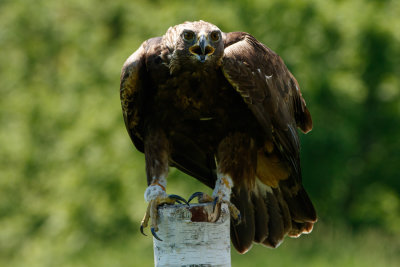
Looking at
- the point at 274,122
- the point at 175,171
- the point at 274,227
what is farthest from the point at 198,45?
the point at 175,171

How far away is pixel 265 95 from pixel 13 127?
1124 cm

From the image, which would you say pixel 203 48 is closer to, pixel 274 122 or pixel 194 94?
pixel 194 94

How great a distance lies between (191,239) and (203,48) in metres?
1.28

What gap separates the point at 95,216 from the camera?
1129 centimetres

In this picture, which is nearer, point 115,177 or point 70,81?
point 115,177

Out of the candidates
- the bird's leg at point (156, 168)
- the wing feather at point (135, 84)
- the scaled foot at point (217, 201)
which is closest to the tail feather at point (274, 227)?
the scaled foot at point (217, 201)

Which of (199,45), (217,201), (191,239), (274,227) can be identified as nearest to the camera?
(191,239)

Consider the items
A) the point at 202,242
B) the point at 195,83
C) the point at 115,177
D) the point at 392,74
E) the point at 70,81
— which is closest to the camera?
the point at 202,242

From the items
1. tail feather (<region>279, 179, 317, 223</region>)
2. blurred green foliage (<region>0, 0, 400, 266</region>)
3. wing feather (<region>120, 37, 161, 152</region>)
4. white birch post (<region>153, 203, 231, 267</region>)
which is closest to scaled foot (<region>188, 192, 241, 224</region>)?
white birch post (<region>153, 203, 231, 267</region>)

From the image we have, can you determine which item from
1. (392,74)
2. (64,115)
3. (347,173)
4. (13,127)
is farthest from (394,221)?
(13,127)

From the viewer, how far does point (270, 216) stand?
4.66 meters

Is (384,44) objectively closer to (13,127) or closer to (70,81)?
(70,81)

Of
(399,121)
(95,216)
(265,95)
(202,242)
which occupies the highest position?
(399,121)

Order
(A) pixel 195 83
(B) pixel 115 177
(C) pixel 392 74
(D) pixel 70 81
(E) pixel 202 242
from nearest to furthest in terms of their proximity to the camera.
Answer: (E) pixel 202 242
(A) pixel 195 83
(B) pixel 115 177
(C) pixel 392 74
(D) pixel 70 81
